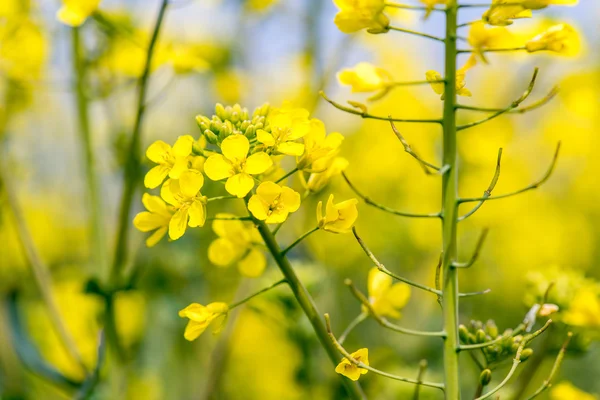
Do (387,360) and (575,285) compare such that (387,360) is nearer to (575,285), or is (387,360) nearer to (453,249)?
(575,285)

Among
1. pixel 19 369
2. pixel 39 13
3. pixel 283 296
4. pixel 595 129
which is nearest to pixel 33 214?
pixel 19 369

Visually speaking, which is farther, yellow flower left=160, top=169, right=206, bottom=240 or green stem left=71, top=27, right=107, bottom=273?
green stem left=71, top=27, right=107, bottom=273

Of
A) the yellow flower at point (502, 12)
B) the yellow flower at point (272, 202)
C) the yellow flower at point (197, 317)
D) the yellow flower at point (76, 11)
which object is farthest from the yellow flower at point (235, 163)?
the yellow flower at point (76, 11)

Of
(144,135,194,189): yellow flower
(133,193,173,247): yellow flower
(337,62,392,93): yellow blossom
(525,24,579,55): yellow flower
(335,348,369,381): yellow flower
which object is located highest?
(525,24,579,55): yellow flower

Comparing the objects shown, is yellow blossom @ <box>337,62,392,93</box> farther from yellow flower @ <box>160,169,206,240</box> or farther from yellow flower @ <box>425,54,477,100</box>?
yellow flower @ <box>160,169,206,240</box>

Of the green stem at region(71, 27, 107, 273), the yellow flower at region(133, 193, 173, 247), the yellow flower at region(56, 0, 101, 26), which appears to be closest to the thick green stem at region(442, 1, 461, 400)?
the yellow flower at region(133, 193, 173, 247)

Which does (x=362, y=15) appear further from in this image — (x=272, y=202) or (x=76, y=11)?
(x=76, y=11)
